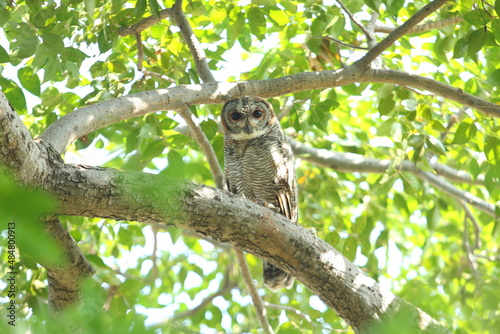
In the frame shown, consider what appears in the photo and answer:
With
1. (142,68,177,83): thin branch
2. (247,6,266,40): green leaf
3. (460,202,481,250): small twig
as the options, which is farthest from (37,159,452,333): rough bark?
(460,202,481,250): small twig

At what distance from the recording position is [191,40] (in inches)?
132

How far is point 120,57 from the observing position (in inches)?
153

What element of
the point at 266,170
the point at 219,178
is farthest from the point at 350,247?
the point at 219,178

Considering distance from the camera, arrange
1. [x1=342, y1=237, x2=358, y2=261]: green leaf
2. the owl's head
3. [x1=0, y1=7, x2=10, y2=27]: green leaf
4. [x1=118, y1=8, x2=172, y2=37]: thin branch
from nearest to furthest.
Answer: [x1=0, y1=7, x2=10, y2=27]: green leaf → [x1=118, y1=8, x2=172, y2=37]: thin branch → [x1=342, y1=237, x2=358, y2=261]: green leaf → the owl's head

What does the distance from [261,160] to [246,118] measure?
0.36 m

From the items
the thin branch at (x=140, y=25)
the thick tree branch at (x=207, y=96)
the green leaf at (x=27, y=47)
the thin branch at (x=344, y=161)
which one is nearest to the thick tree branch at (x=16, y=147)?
the thick tree branch at (x=207, y=96)

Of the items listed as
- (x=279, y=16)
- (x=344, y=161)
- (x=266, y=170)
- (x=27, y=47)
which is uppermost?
(x=27, y=47)

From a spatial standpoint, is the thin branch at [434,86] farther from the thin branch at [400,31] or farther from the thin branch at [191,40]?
the thin branch at [191,40]

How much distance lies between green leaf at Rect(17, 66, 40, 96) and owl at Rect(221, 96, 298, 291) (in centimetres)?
156

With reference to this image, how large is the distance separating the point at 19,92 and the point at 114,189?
4.29 feet

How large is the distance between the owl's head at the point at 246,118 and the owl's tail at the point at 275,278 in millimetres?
1031

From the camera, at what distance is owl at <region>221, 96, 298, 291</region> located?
3.99 metres

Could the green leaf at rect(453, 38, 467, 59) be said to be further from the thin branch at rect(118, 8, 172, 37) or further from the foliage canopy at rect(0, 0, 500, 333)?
the thin branch at rect(118, 8, 172, 37)

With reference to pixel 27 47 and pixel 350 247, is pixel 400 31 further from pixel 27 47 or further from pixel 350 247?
pixel 27 47
